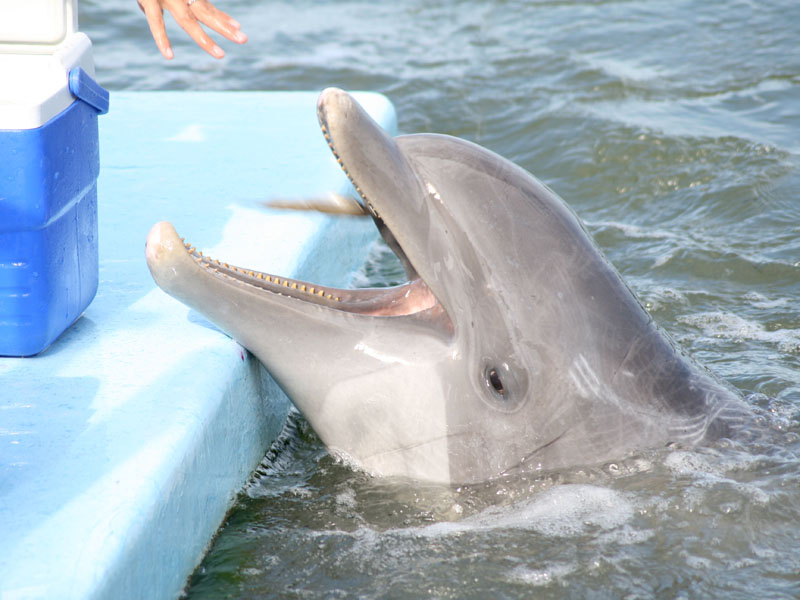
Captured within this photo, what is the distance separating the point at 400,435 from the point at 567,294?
0.84 metres

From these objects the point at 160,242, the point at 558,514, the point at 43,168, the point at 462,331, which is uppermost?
the point at 43,168

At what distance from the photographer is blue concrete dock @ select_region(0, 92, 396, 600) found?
299 cm

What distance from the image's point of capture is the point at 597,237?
7.57 metres

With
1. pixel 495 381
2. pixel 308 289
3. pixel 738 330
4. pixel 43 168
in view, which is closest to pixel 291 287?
pixel 308 289

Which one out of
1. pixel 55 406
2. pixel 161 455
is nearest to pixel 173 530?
pixel 161 455

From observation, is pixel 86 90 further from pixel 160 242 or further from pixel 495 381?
pixel 495 381

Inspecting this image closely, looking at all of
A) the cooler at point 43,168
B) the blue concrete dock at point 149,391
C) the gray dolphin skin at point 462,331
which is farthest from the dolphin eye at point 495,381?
the cooler at point 43,168

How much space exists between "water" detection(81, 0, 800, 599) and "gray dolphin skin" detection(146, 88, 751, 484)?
18cm

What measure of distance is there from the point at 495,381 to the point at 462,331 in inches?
9.0

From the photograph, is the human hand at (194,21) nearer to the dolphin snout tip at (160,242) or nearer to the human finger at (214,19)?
the human finger at (214,19)

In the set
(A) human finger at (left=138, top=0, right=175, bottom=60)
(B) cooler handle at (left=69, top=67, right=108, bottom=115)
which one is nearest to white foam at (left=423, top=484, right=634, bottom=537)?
(B) cooler handle at (left=69, top=67, right=108, bottom=115)

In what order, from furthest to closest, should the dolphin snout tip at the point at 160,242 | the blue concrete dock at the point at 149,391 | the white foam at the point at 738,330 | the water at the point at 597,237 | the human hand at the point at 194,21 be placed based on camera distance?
the white foam at the point at 738,330 < the human hand at the point at 194,21 < the dolphin snout tip at the point at 160,242 < the water at the point at 597,237 < the blue concrete dock at the point at 149,391

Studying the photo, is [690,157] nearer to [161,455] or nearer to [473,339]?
[473,339]

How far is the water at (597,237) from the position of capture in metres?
3.67
